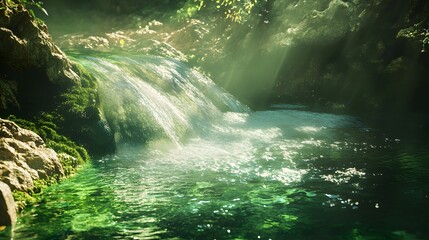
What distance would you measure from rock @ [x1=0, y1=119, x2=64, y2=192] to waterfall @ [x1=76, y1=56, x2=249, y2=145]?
211 centimetres

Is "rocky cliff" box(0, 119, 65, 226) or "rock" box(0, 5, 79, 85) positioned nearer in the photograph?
"rocky cliff" box(0, 119, 65, 226)

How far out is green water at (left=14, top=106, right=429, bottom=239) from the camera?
4512 millimetres

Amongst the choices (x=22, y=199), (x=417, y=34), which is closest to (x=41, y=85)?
(x=22, y=199)

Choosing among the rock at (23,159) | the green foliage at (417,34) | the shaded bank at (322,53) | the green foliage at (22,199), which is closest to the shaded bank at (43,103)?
the rock at (23,159)

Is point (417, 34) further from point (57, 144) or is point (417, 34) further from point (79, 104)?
point (57, 144)

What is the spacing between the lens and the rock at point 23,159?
542 cm

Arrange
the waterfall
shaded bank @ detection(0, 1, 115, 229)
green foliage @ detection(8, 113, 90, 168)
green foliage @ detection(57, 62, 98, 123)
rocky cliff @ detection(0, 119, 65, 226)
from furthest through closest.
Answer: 1. the waterfall
2. green foliage @ detection(57, 62, 98, 123)
3. green foliage @ detection(8, 113, 90, 168)
4. shaded bank @ detection(0, 1, 115, 229)
5. rocky cliff @ detection(0, 119, 65, 226)

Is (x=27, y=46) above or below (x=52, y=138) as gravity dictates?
above

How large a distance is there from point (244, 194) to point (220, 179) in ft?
2.95

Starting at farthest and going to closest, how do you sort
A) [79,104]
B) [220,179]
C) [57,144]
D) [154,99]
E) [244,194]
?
[154,99]
[79,104]
[57,144]
[220,179]
[244,194]

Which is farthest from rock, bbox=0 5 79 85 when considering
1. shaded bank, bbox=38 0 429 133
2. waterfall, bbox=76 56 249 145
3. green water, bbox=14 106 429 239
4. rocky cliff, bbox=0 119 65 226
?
shaded bank, bbox=38 0 429 133

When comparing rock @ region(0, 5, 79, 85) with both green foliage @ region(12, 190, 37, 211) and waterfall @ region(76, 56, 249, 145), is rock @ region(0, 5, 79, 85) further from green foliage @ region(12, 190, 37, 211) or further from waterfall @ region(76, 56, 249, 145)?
green foliage @ region(12, 190, 37, 211)

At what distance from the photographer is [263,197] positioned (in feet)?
18.7

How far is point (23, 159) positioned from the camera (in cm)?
593
